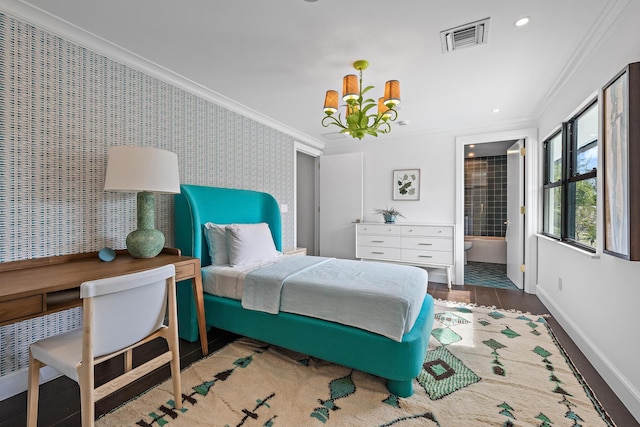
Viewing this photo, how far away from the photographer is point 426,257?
13.7ft

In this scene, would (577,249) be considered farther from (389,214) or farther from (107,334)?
(107,334)

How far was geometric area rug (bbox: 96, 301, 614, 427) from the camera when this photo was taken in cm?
150

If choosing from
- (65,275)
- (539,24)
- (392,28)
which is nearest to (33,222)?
(65,275)

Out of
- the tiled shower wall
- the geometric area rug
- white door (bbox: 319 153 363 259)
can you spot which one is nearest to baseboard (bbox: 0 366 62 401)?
the geometric area rug

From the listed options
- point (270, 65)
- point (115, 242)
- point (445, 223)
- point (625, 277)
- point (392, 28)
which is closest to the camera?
point (625, 277)

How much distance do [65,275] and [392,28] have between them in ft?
8.37

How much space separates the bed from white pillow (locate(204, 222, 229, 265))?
7 cm

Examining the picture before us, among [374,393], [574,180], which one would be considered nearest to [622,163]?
[574,180]

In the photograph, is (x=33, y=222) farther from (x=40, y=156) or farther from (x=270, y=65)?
(x=270, y=65)

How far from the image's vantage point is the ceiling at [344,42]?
5.80 ft

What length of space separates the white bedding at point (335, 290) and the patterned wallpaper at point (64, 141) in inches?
37.0

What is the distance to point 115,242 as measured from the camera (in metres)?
2.26

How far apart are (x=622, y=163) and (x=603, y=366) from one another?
133 cm

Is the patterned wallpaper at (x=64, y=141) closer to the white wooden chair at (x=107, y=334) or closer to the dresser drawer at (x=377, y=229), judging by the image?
the white wooden chair at (x=107, y=334)
